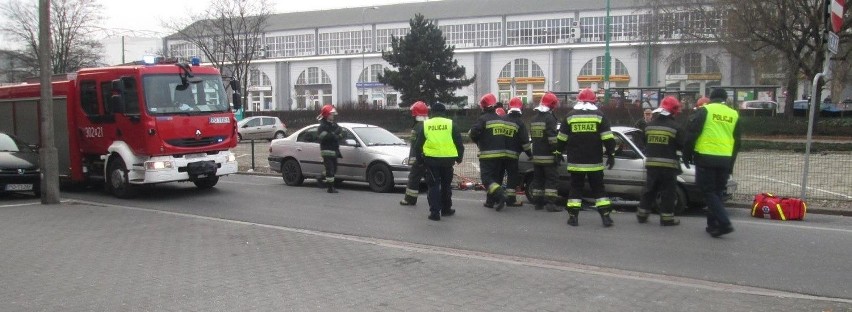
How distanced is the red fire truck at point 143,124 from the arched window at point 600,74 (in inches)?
2315

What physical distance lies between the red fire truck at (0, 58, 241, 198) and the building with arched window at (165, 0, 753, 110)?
162 feet

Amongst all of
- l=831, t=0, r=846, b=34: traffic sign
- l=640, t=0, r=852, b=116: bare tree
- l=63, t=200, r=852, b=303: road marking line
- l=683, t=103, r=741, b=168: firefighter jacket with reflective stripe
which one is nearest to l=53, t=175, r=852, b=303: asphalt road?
l=63, t=200, r=852, b=303: road marking line

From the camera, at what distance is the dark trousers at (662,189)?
9492 millimetres

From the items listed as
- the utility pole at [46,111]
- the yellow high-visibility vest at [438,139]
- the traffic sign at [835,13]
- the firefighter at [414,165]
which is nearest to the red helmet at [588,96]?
the yellow high-visibility vest at [438,139]

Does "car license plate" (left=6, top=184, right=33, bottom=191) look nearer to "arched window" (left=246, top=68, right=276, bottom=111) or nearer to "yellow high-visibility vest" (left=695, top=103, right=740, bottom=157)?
"yellow high-visibility vest" (left=695, top=103, right=740, bottom=157)

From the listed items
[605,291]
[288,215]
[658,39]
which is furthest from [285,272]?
[658,39]

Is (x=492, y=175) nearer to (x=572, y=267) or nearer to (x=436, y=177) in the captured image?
(x=436, y=177)

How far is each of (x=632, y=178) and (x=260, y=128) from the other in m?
30.0

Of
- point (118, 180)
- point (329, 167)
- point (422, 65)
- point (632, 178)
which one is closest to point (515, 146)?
point (632, 178)

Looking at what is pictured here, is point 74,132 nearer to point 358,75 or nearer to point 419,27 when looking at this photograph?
point 419,27

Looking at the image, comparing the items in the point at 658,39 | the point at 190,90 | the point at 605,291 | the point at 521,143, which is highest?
the point at 658,39

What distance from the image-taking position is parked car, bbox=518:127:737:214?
439 inches

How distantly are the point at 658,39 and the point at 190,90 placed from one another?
3776cm

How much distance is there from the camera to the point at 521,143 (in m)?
11.5
